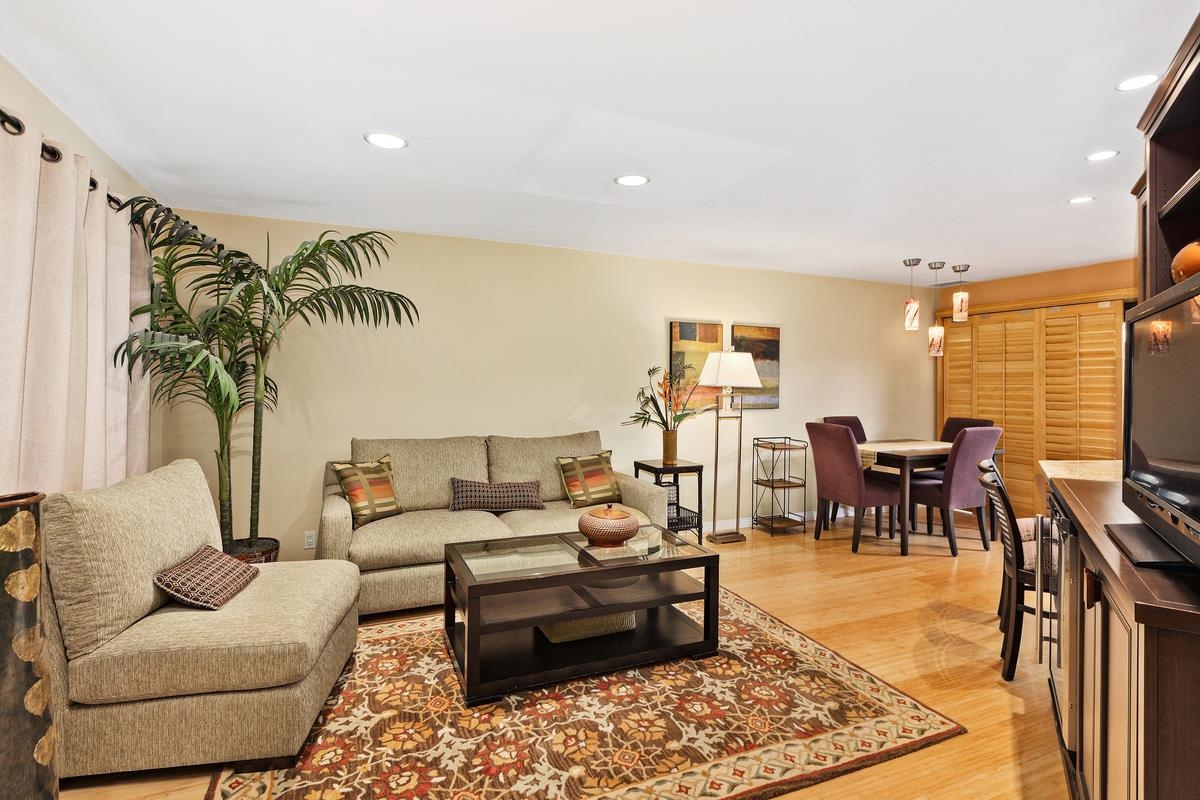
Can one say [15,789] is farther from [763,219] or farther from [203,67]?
[763,219]

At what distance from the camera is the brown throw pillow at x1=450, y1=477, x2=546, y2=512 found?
391 cm

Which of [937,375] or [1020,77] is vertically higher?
[1020,77]

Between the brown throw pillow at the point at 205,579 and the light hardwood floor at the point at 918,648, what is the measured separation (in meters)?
0.53

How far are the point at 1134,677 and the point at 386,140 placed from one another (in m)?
2.97

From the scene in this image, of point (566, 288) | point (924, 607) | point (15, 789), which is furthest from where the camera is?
point (566, 288)

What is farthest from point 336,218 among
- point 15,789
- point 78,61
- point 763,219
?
point 15,789

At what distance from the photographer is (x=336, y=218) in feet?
13.0

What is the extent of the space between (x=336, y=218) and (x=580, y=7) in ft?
8.97

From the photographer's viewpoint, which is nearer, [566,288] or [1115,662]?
[1115,662]

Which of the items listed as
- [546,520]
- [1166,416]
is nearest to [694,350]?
[546,520]

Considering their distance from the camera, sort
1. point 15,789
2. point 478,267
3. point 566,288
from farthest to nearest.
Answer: point 566,288
point 478,267
point 15,789

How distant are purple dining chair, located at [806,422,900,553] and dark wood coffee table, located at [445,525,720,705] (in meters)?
2.22

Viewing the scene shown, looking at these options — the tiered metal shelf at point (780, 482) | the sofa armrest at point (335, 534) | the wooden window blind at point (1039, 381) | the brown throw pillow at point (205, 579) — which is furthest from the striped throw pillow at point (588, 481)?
the wooden window blind at point (1039, 381)

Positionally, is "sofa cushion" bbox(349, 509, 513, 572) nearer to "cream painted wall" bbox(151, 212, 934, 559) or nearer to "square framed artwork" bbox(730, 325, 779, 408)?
"cream painted wall" bbox(151, 212, 934, 559)
